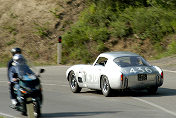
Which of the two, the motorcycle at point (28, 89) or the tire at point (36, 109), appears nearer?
the motorcycle at point (28, 89)

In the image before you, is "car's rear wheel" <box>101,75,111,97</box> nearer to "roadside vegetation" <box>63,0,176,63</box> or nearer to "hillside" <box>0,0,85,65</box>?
"roadside vegetation" <box>63,0,176,63</box>

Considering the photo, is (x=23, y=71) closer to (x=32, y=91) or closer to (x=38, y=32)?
(x=32, y=91)

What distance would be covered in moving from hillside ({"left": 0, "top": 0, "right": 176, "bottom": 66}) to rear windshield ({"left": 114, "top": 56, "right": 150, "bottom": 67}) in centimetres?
1077

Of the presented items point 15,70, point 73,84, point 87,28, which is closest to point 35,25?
point 87,28

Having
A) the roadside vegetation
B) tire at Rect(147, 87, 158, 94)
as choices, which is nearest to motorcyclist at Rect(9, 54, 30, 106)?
tire at Rect(147, 87, 158, 94)

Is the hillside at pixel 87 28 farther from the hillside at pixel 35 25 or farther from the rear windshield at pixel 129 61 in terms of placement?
the rear windshield at pixel 129 61

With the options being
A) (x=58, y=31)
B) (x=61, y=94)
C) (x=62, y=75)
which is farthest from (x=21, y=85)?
(x=58, y=31)

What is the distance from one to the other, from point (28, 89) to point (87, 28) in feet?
61.6

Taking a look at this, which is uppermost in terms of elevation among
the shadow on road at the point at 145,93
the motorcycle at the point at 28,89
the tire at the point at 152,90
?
the motorcycle at the point at 28,89

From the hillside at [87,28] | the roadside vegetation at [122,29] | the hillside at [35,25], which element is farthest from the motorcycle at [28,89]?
the hillside at [35,25]

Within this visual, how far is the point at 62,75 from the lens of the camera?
22.0m

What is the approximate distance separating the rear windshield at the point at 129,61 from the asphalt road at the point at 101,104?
92cm

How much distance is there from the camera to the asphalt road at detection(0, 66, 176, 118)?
11.0 m

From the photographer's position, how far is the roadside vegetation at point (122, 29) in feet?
88.7
